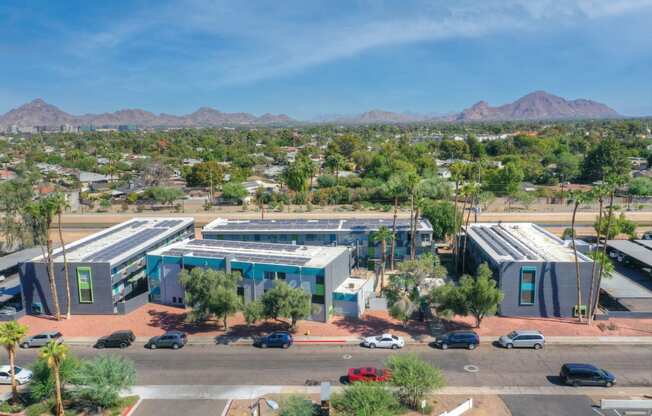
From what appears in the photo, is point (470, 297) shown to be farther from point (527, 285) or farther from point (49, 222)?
point (49, 222)

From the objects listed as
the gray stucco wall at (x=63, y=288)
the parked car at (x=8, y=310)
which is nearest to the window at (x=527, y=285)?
the gray stucco wall at (x=63, y=288)

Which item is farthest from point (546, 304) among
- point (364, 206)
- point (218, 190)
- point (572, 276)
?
point (218, 190)

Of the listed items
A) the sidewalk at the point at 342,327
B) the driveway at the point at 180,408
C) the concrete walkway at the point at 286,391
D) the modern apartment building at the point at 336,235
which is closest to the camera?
the driveway at the point at 180,408

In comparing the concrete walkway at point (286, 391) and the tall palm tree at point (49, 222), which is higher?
the tall palm tree at point (49, 222)

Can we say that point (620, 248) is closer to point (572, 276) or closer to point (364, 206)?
point (572, 276)

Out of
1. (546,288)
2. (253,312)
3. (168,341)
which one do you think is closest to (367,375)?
(253,312)

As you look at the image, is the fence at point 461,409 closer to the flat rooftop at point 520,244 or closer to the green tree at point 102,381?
the flat rooftop at point 520,244

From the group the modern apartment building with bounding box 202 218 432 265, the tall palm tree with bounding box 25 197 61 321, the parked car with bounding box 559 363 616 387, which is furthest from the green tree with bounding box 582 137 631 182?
the tall palm tree with bounding box 25 197 61 321

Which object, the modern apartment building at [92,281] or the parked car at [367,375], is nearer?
the parked car at [367,375]
